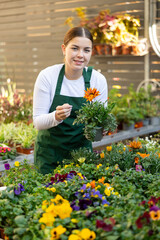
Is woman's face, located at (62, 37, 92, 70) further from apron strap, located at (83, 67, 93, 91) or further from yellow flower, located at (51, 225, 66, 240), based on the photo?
yellow flower, located at (51, 225, 66, 240)

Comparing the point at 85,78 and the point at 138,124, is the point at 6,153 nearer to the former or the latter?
the point at 85,78

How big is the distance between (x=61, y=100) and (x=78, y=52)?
406mm

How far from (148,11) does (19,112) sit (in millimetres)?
2564

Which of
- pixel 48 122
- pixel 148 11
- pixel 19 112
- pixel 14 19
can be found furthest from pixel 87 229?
pixel 14 19

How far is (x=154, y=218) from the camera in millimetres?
1314

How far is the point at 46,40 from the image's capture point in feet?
23.7

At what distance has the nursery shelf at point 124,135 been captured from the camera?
4110 millimetres

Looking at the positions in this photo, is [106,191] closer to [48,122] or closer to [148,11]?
[48,122]

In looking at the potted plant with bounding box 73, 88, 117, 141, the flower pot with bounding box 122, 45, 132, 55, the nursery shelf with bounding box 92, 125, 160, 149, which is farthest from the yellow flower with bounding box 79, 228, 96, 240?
the flower pot with bounding box 122, 45, 132, 55

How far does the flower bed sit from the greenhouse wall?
368cm

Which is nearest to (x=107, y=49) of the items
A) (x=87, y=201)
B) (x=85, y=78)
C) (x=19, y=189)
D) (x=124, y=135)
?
(x=124, y=135)

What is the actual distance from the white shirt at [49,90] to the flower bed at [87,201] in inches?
14.9

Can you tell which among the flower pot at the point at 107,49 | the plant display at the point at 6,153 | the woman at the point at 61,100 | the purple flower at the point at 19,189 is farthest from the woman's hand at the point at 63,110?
the flower pot at the point at 107,49

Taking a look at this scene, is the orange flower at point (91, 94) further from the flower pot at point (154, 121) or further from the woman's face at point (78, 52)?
the flower pot at point (154, 121)
